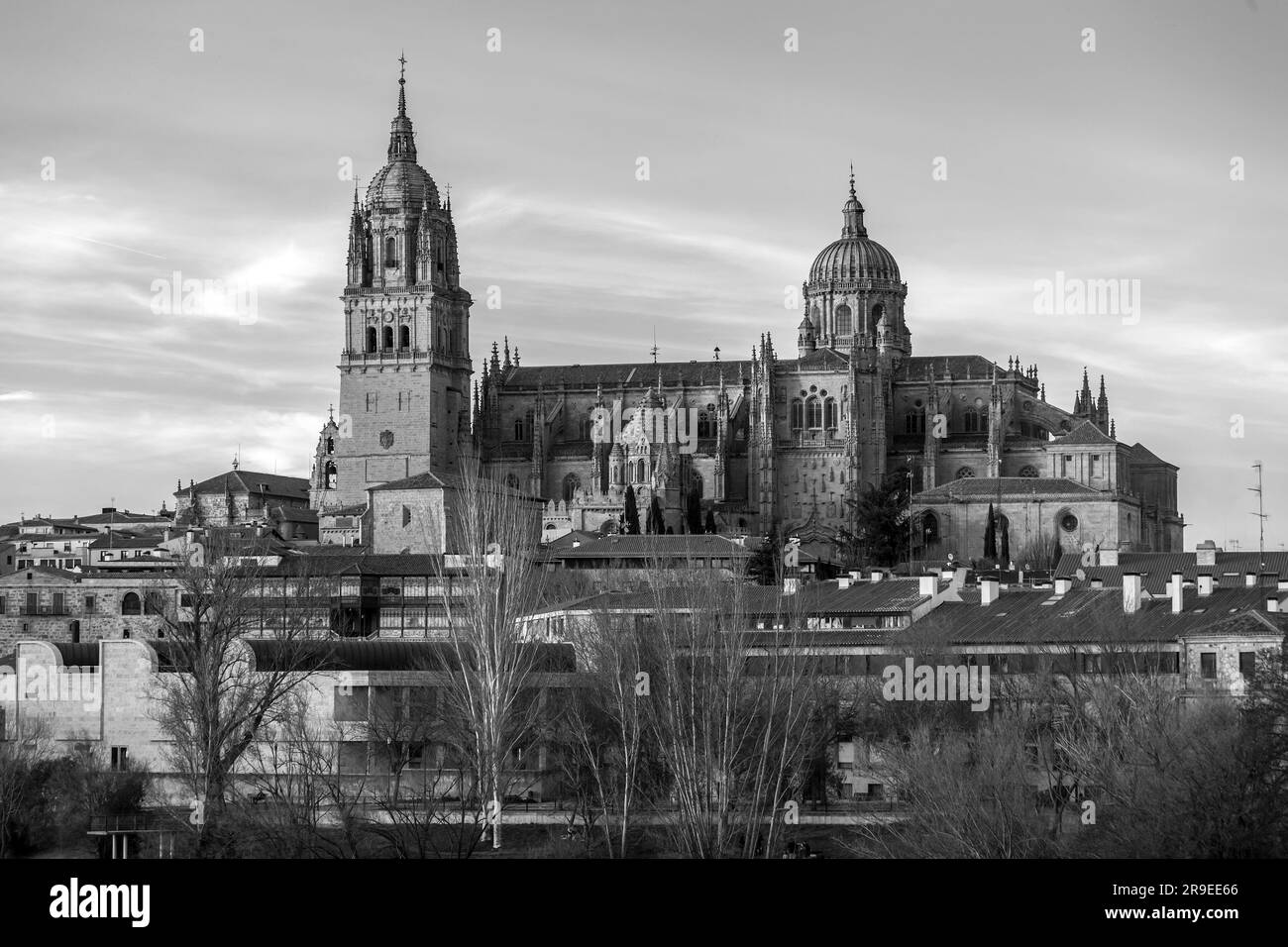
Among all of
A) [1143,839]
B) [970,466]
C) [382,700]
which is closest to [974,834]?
[1143,839]

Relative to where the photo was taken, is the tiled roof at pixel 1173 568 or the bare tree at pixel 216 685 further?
the tiled roof at pixel 1173 568

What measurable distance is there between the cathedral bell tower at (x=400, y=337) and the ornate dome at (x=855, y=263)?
74.6 feet

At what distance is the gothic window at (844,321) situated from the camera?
135 meters

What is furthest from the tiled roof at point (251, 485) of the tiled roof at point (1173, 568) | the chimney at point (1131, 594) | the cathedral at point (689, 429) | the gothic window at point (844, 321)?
the chimney at point (1131, 594)

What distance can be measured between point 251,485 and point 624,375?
20069 mm

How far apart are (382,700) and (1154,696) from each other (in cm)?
1937

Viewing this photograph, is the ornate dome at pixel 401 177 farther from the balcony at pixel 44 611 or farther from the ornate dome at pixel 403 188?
the balcony at pixel 44 611

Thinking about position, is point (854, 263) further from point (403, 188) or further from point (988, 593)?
point (988, 593)

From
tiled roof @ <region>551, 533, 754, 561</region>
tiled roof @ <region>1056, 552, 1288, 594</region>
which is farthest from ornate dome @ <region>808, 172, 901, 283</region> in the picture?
tiled roof @ <region>1056, 552, 1288, 594</region>

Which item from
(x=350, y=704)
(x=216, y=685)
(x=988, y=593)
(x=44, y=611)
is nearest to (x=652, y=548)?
(x=44, y=611)

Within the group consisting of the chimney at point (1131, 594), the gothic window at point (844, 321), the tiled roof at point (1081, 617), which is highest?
the gothic window at point (844, 321)

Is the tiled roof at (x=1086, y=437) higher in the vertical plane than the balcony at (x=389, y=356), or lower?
lower

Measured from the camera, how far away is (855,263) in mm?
136125
